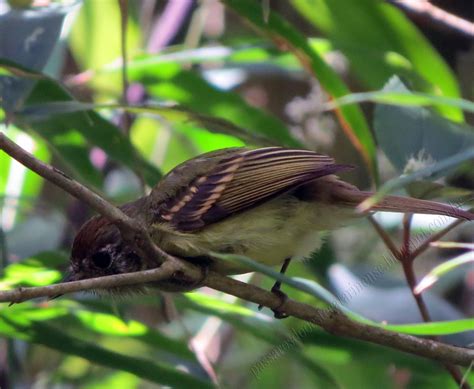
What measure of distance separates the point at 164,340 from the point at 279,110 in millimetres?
2800

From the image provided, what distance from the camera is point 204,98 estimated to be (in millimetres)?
4016

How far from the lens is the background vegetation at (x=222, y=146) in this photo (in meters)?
3.04

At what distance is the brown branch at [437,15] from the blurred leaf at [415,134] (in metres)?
1.00

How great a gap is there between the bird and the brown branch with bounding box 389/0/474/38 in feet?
3.61

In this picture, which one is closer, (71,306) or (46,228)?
(71,306)

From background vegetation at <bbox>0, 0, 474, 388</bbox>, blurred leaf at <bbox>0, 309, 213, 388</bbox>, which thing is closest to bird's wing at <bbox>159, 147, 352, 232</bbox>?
background vegetation at <bbox>0, 0, 474, 388</bbox>

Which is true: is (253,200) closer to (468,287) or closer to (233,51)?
(233,51)

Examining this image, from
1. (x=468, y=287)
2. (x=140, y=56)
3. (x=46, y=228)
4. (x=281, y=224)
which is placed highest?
(x=140, y=56)

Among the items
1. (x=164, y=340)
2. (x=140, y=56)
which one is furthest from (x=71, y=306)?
(x=140, y=56)

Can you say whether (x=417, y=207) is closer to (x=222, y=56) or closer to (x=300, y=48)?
(x=300, y=48)

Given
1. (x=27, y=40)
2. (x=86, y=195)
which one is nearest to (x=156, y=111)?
(x=27, y=40)

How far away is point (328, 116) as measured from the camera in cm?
518

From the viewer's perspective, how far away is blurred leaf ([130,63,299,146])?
3869mm

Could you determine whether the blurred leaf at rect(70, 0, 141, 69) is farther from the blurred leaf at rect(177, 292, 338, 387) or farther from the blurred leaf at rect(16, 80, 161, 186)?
the blurred leaf at rect(177, 292, 338, 387)
